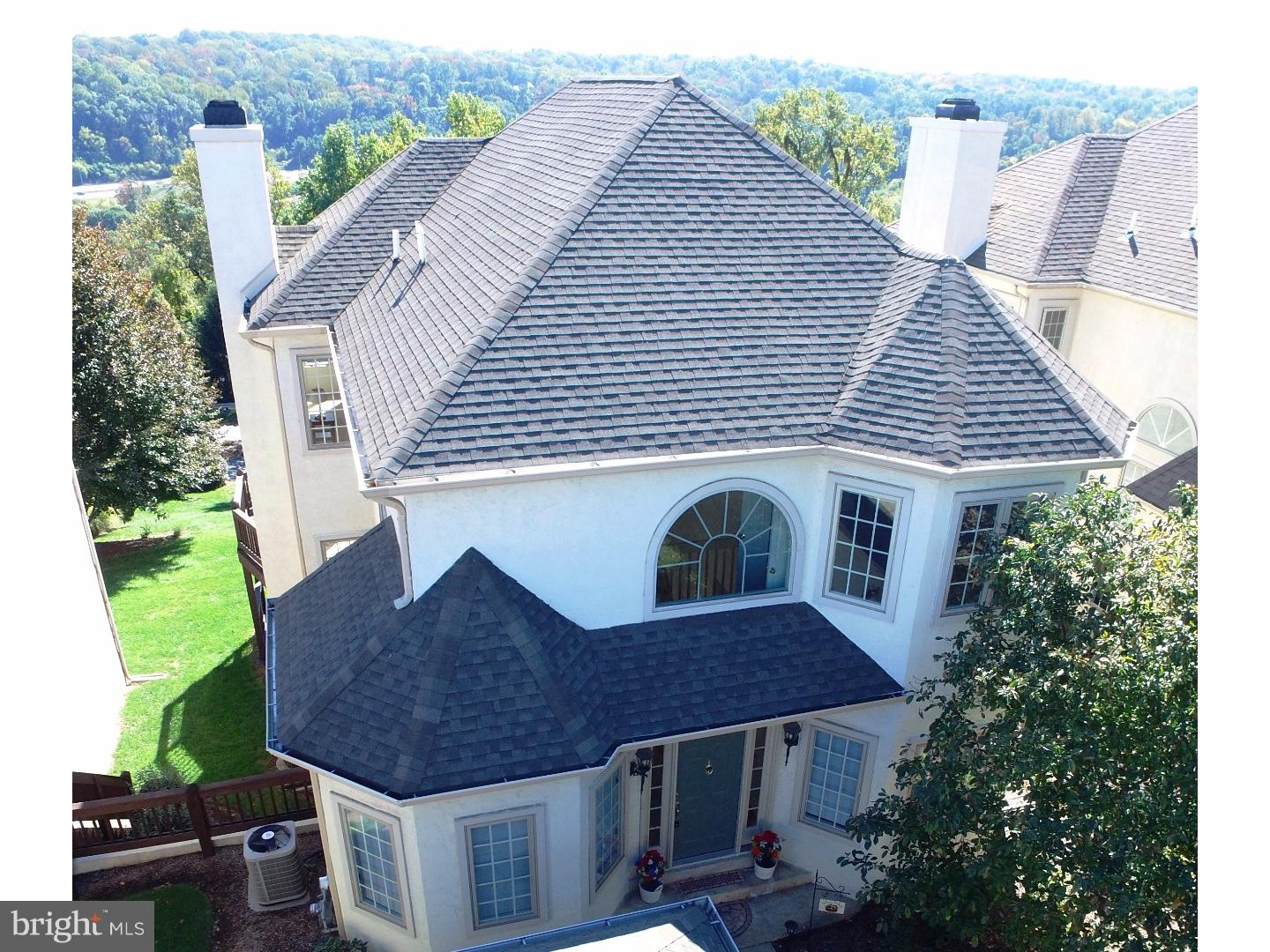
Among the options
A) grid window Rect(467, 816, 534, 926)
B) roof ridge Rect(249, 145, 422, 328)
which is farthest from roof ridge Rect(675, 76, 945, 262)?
grid window Rect(467, 816, 534, 926)

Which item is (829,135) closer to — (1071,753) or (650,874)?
(650,874)

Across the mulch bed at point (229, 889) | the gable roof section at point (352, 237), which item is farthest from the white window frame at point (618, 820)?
the gable roof section at point (352, 237)

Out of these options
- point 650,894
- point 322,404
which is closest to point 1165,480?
point 650,894

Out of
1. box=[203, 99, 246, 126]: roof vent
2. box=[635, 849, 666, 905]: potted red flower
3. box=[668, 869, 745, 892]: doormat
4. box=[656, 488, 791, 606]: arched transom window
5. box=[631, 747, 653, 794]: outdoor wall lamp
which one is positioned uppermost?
box=[203, 99, 246, 126]: roof vent

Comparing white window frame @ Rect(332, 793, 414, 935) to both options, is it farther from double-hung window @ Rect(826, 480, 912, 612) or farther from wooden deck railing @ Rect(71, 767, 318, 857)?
double-hung window @ Rect(826, 480, 912, 612)

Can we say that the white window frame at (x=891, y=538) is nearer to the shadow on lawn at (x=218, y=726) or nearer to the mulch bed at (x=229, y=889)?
the mulch bed at (x=229, y=889)
